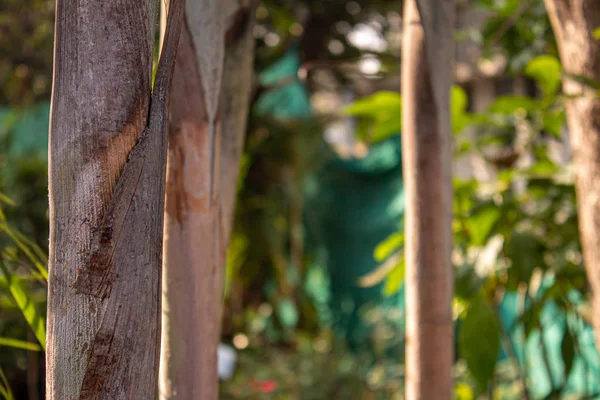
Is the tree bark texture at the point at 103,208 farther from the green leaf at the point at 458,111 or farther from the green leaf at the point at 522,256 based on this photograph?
the green leaf at the point at 458,111

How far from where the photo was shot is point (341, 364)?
13.9 ft

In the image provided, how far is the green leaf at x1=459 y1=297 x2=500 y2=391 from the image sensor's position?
136 centimetres

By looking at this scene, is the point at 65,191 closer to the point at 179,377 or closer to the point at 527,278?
the point at 179,377

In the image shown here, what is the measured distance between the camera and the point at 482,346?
137cm

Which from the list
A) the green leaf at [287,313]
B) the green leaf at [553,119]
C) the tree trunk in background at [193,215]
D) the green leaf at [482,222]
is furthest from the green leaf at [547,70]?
the green leaf at [287,313]

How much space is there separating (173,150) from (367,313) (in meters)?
3.70

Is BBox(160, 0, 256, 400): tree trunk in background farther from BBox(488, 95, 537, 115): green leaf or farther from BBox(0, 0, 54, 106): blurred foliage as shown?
BBox(0, 0, 54, 106): blurred foliage

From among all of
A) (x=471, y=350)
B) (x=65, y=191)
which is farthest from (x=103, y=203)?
(x=471, y=350)

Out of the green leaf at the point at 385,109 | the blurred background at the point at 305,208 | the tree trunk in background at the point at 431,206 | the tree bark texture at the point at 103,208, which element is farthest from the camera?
the blurred background at the point at 305,208

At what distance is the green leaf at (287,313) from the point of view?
17.6 ft

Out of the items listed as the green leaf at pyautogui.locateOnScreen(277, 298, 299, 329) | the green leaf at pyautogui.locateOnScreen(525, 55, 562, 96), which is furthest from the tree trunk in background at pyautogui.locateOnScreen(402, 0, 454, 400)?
the green leaf at pyautogui.locateOnScreen(277, 298, 299, 329)

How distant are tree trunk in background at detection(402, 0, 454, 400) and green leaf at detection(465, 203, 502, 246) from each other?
658mm

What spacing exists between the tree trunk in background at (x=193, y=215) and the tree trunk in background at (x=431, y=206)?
39 centimetres

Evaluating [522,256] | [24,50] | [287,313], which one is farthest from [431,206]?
[24,50]
